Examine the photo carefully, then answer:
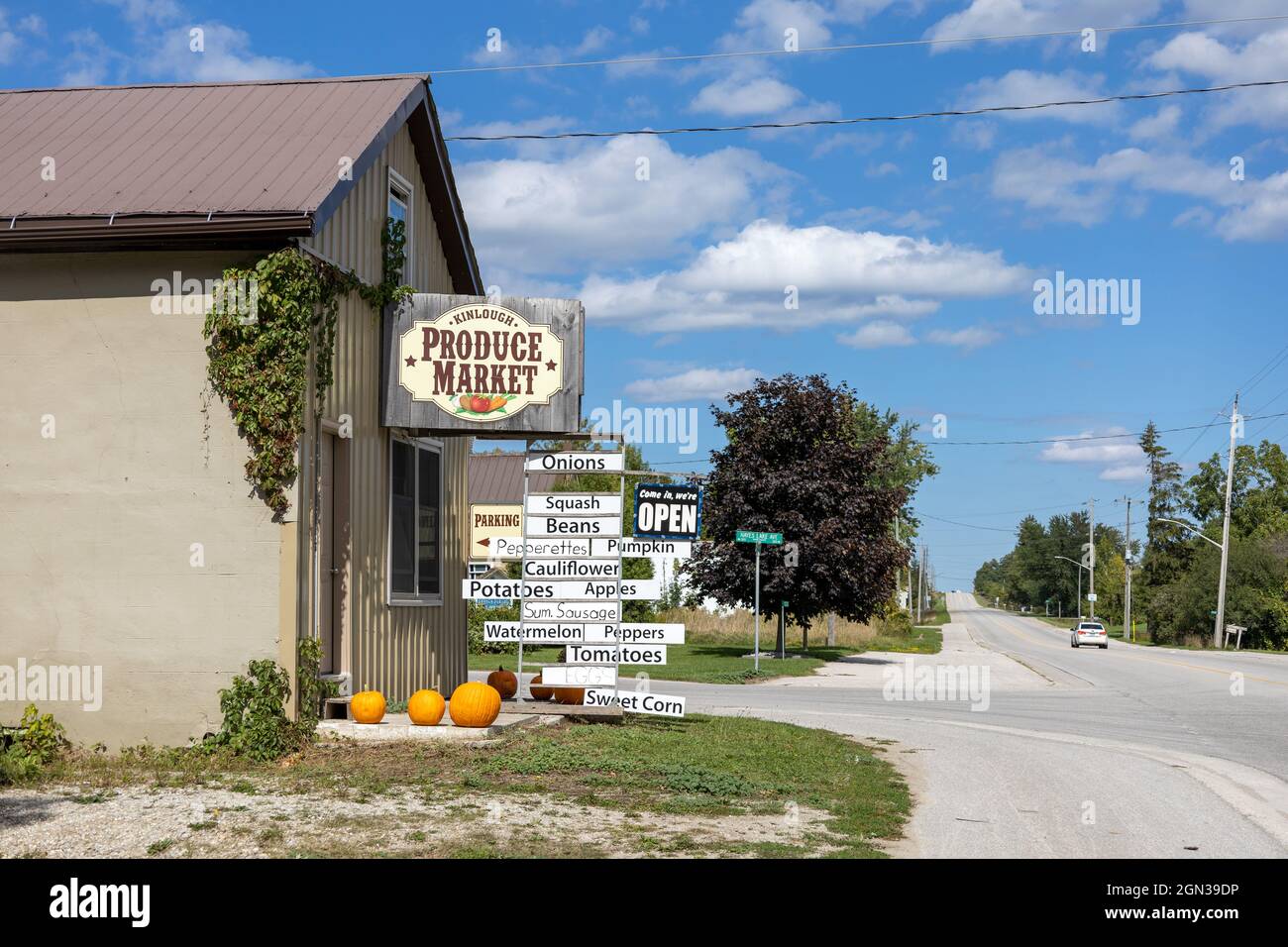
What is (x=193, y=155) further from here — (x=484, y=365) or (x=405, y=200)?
(x=484, y=365)

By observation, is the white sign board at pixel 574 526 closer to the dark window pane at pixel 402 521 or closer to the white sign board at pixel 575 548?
the white sign board at pixel 575 548

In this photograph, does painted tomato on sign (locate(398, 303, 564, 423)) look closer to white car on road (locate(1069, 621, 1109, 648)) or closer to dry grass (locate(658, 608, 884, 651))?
dry grass (locate(658, 608, 884, 651))

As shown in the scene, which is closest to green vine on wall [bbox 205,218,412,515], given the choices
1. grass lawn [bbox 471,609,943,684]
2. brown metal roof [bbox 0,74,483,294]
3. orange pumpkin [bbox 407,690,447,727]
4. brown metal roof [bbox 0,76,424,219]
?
brown metal roof [bbox 0,74,483,294]

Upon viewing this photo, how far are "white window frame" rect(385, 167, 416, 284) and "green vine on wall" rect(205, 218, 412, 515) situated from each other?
11.5 ft

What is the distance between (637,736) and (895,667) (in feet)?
77.0

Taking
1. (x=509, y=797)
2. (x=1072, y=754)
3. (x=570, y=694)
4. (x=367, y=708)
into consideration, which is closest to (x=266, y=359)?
(x=367, y=708)

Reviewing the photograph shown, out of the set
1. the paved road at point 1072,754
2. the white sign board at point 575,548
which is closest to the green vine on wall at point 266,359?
the white sign board at point 575,548

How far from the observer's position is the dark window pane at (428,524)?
15.4m

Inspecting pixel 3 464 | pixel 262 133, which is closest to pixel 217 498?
pixel 3 464

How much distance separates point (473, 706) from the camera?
12234mm

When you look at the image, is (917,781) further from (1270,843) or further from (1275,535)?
(1275,535)

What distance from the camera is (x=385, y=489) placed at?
1412 cm

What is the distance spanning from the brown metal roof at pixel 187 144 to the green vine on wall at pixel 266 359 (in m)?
0.59

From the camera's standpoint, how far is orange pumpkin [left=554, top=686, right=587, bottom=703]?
1449 centimetres
